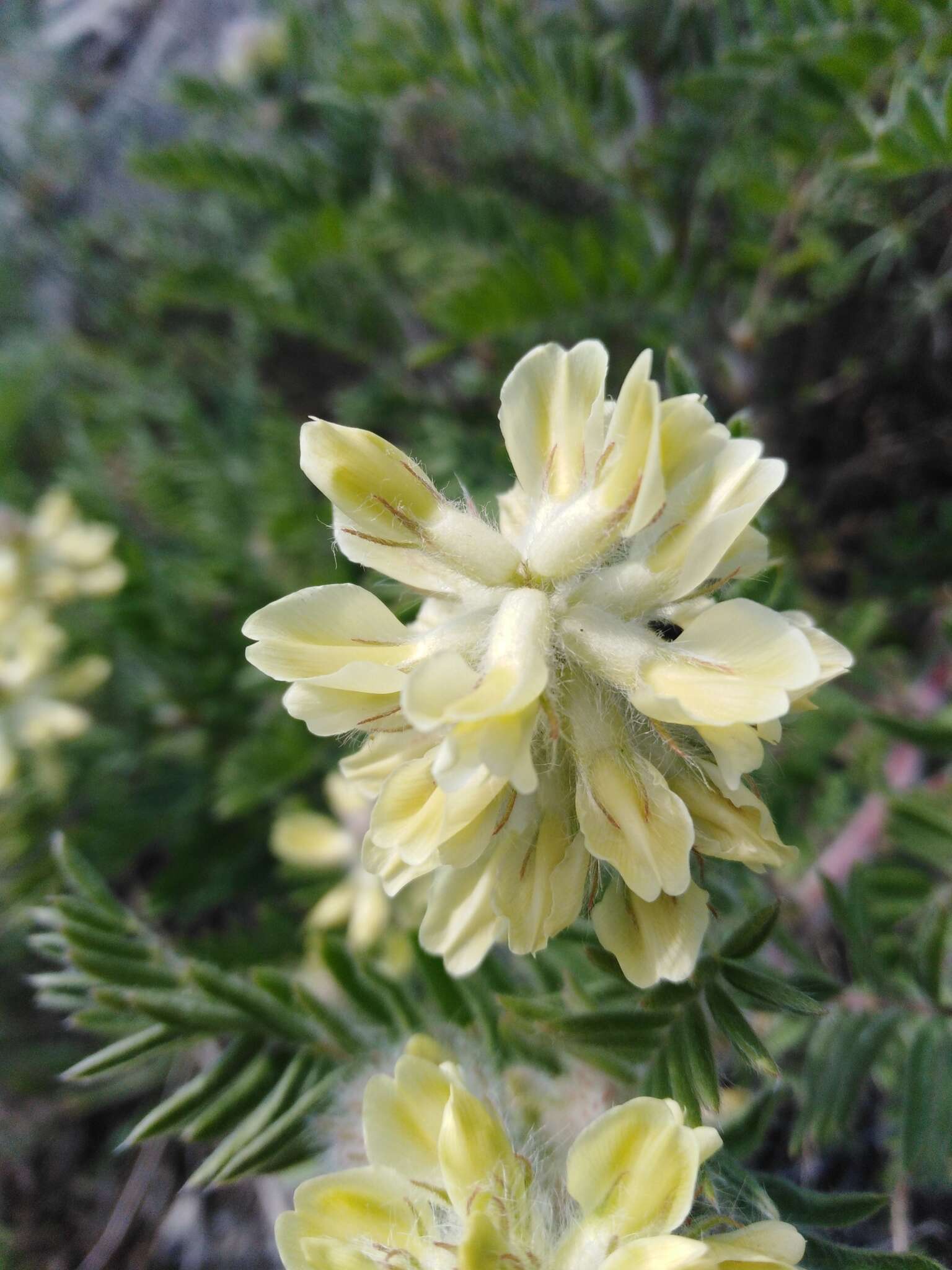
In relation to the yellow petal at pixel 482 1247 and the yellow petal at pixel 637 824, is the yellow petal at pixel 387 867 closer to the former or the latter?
the yellow petal at pixel 637 824

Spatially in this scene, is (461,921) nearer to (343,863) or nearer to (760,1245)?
(760,1245)

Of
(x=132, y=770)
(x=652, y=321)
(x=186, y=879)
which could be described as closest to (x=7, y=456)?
(x=132, y=770)

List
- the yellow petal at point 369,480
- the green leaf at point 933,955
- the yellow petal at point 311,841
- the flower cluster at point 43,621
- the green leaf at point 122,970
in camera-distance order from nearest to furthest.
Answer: the yellow petal at point 369,480 → the green leaf at point 122,970 → the green leaf at point 933,955 → the yellow petal at point 311,841 → the flower cluster at point 43,621

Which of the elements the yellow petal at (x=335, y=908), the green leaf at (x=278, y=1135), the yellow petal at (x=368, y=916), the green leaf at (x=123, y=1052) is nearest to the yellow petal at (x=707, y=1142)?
the green leaf at (x=278, y=1135)

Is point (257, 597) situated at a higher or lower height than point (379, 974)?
lower

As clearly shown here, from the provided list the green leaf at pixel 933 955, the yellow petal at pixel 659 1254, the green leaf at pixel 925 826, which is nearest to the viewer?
the yellow petal at pixel 659 1254

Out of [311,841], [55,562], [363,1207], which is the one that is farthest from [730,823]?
[55,562]

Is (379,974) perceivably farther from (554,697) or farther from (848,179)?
(848,179)
